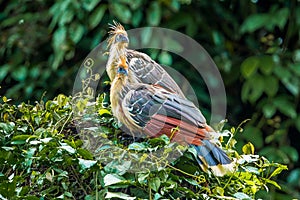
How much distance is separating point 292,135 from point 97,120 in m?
1.89

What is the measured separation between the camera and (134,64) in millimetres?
1569

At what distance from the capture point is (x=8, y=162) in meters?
1.20

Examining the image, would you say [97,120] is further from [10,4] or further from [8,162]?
[10,4]

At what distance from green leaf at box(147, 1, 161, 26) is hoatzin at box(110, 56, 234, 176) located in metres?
1.26

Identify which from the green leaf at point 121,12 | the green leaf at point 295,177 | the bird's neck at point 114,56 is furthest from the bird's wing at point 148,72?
the green leaf at point 295,177

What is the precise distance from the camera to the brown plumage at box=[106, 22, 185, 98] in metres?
1.40

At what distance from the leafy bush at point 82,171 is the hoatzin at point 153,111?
48mm

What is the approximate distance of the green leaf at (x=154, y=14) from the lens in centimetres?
261

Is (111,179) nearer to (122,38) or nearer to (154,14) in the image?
(122,38)

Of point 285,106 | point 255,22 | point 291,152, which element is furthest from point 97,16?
point 291,152

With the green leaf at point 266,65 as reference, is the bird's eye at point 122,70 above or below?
above

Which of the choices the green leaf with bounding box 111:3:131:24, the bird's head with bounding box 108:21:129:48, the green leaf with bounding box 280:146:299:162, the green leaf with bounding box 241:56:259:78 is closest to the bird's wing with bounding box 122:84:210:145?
the bird's head with bounding box 108:21:129:48

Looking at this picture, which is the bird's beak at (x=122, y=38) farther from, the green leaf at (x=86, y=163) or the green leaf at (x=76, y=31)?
the green leaf at (x=76, y=31)

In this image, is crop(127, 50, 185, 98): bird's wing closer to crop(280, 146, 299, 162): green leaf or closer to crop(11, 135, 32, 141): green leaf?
crop(11, 135, 32, 141): green leaf
